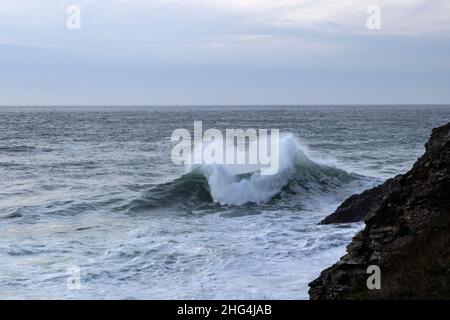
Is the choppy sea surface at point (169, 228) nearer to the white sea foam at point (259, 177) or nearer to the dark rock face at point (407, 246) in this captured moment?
the white sea foam at point (259, 177)

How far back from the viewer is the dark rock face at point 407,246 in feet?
26.5

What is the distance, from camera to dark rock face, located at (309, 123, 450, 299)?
8.08m

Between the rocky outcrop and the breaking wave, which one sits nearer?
the rocky outcrop

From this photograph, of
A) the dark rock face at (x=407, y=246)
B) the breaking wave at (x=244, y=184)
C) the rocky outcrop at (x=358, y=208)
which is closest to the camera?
the dark rock face at (x=407, y=246)

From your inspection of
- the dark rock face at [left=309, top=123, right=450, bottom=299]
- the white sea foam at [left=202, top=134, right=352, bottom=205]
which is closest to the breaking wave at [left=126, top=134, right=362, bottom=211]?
the white sea foam at [left=202, top=134, right=352, bottom=205]

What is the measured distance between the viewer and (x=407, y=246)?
9.34 metres

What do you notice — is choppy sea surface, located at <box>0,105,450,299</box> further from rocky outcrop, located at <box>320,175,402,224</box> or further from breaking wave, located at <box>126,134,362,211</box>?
rocky outcrop, located at <box>320,175,402,224</box>

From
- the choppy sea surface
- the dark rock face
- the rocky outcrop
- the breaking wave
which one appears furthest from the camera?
the breaking wave

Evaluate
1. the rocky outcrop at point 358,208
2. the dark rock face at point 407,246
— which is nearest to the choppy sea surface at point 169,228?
the rocky outcrop at point 358,208

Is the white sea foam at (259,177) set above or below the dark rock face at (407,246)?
below

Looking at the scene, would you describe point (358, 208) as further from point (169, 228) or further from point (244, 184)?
point (244, 184)

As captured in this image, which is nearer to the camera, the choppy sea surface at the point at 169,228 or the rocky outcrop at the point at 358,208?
the choppy sea surface at the point at 169,228

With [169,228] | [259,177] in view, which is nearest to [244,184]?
[259,177]
